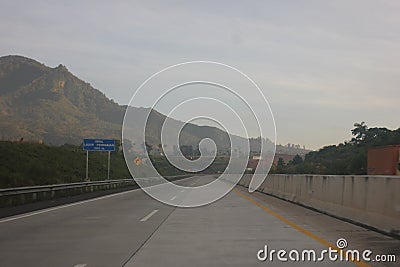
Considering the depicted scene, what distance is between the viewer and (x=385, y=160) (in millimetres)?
50438

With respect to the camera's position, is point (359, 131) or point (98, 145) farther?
point (359, 131)

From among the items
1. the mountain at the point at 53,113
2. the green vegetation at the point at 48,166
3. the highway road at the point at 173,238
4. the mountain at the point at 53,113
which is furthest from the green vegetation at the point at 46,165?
the mountain at the point at 53,113

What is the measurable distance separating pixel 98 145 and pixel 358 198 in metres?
37.4

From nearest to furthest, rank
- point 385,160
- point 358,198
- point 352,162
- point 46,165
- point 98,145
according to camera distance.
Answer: point 358,198 < point 98,145 < point 385,160 < point 46,165 < point 352,162

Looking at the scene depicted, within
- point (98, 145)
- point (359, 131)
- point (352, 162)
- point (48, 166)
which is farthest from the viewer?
point (359, 131)

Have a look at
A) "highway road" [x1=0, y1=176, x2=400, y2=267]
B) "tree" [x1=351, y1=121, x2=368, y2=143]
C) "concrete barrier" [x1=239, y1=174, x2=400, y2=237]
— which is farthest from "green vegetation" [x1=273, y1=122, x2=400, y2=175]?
"highway road" [x1=0, y1=176, x2=400, y2=267]

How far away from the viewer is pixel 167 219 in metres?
15.9

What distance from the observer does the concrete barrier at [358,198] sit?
11.8 m

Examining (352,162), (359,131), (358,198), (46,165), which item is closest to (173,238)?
(358,198)

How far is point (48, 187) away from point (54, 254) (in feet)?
61.7

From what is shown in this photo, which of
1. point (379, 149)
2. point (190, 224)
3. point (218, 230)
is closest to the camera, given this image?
point (218, 230)

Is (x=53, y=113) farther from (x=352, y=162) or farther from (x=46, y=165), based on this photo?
(x=46, y=165)

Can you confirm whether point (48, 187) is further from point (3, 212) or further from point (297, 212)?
point (297, 212)

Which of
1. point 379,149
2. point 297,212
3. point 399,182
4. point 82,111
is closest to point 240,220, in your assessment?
point 297,212
